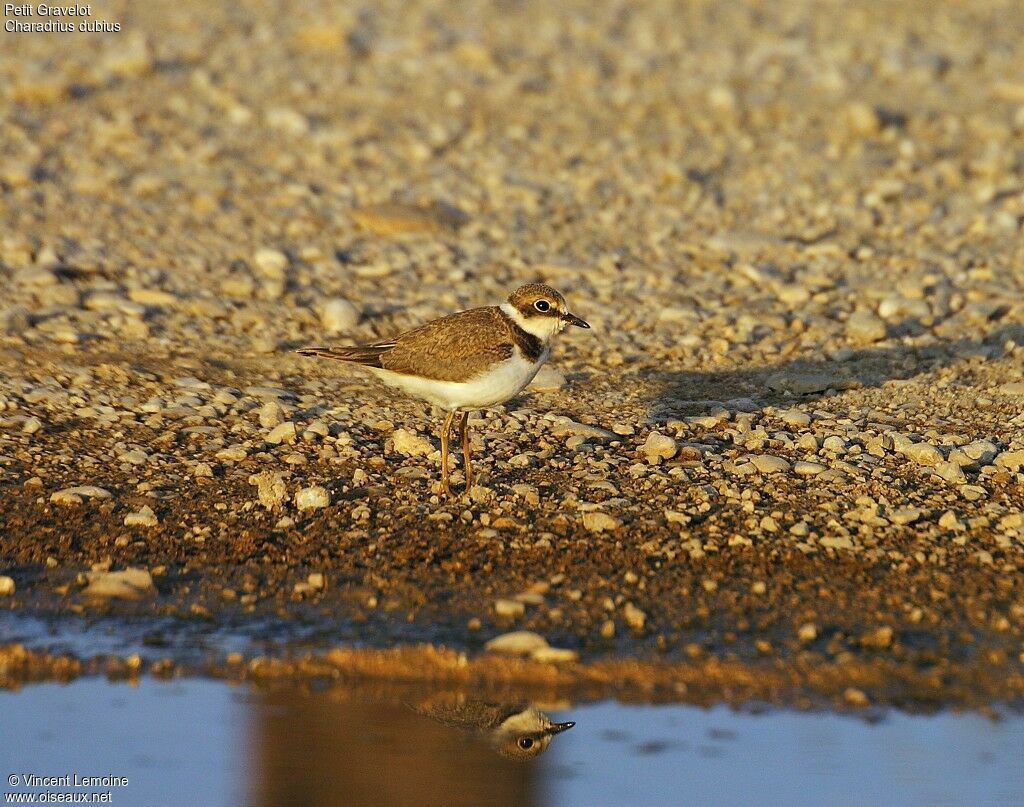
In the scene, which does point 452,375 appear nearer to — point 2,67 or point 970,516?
point 970,516

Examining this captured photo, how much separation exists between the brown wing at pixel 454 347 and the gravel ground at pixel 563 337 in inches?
22.7

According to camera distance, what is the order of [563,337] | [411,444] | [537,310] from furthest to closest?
[563,337] < [411,444] < [537,310]

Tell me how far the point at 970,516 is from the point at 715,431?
163 cm

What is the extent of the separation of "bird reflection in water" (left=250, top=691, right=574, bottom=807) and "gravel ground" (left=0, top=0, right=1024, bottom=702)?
1.59ft

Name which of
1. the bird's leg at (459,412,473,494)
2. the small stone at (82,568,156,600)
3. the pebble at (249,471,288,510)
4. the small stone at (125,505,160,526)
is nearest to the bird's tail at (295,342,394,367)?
the bird's leg at (459,412,473,494)

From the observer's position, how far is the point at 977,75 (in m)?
14.9

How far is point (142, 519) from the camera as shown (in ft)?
23.8

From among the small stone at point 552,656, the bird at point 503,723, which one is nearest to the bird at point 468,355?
the small stone at point 552,656

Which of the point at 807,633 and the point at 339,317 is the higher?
the point at 339,317

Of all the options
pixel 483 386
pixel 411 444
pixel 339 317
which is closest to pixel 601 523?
pixel 483 386

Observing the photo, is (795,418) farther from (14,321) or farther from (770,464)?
(14,321)

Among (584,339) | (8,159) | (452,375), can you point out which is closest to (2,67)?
(8,159)

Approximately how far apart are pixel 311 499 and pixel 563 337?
303cm

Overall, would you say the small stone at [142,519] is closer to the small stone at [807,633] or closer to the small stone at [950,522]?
the small stone at [807,633]
